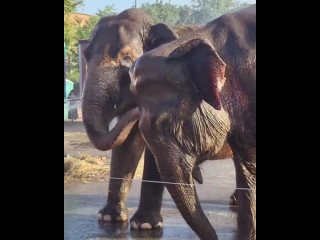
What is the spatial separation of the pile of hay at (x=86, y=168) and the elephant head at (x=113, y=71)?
10cm

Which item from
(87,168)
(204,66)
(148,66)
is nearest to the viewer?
(204,66)

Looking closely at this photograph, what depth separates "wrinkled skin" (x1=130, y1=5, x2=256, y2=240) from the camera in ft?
11.6

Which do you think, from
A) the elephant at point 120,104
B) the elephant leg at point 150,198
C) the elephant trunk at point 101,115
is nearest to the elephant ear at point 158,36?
the elephant at point 120,104

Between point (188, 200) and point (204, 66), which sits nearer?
point (204, 66)

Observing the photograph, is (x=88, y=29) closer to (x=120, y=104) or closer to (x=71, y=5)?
(x=71, y=5)

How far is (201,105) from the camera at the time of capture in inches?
141

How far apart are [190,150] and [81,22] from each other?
970mm

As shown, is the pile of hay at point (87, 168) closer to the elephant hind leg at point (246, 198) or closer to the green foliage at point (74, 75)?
the green foliage at point (74, 75)

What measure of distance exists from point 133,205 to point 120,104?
1.91 feet

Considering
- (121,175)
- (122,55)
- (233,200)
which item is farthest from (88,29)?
(233,200)

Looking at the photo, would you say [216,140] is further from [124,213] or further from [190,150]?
[124,213]

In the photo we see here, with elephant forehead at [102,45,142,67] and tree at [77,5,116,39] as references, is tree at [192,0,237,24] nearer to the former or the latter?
elephant forehead at [102,45,142,67]

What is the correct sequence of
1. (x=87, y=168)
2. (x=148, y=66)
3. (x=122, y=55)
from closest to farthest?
(x=148, y=66) < (x=122, y=55) < (x=87, y=168)
